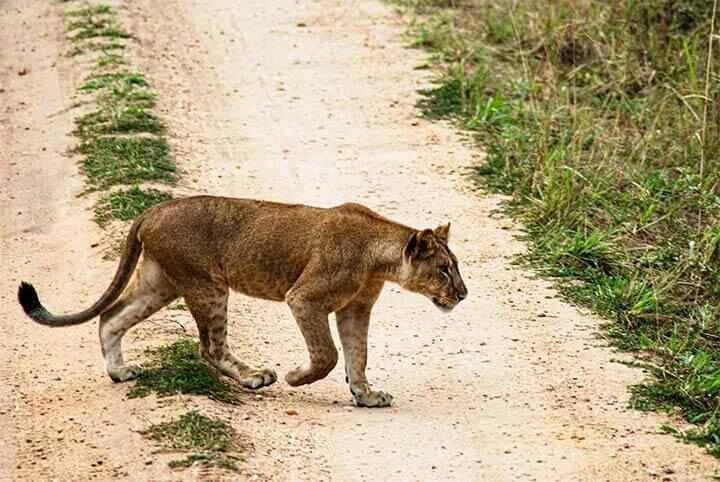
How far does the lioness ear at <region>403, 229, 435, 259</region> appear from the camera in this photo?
26.7ft

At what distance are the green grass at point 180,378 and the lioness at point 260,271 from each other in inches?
3.6

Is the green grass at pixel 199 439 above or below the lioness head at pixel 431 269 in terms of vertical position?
below

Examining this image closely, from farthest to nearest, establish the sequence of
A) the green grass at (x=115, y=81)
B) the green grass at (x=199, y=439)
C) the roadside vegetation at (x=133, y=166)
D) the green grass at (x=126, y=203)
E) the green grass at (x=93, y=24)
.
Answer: the green grass at (x=93, y=24) → the green grass at (x=115, y=81) → the green grass at (x=126, y=203) → the roadside vegetation at (x=133, y=166) → the green grass at (x=199, y=439)

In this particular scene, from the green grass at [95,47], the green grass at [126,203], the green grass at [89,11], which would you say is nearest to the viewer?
the green grass at [126,203]

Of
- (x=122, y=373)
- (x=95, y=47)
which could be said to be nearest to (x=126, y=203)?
(x=122, y=373)

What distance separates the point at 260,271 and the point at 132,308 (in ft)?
2.39

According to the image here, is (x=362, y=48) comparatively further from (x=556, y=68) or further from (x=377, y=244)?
(x=377, y=244)

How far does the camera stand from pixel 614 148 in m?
12.6

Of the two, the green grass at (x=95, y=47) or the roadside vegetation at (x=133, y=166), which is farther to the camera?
the green grass at (x=95, y=47)

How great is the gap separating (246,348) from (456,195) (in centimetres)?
351

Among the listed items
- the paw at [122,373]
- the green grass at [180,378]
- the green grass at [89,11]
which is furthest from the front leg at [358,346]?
the green grass at [89,11]

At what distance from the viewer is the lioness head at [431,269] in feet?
26.8

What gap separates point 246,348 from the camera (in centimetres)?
900

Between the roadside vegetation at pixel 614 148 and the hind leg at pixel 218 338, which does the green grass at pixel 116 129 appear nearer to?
the roadside vegetation at pixel 614 148
